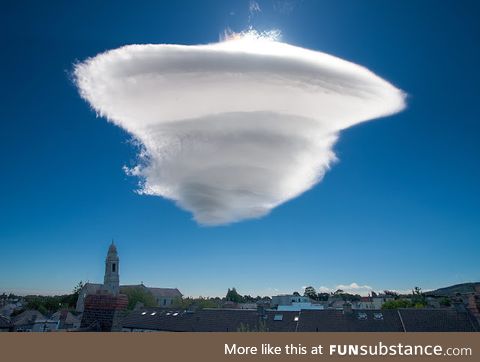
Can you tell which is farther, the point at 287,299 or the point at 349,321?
the point at 287,299

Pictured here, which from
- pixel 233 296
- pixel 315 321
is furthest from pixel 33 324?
pixel 233 296

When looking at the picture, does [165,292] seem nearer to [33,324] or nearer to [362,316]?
[33,324]

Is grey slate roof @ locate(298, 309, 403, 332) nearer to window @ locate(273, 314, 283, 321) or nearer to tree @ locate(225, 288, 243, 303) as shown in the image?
window @ locate(273, 314, 283, 321)

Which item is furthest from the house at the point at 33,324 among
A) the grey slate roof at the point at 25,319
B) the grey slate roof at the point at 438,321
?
the grey slate roof at the point at 438,321

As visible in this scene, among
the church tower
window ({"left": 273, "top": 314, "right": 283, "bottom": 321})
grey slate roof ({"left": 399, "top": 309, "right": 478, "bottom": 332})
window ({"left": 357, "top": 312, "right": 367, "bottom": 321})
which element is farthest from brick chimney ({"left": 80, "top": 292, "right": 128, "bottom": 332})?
the church tower

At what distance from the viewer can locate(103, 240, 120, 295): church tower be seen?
116 m

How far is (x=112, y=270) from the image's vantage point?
387 feet

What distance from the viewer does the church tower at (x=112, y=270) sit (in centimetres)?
11611

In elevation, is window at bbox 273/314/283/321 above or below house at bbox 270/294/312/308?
below

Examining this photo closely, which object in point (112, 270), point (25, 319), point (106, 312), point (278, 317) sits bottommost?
point (25, 319)

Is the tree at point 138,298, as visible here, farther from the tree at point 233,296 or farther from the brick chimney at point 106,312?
the brick chimney at point 106,312
